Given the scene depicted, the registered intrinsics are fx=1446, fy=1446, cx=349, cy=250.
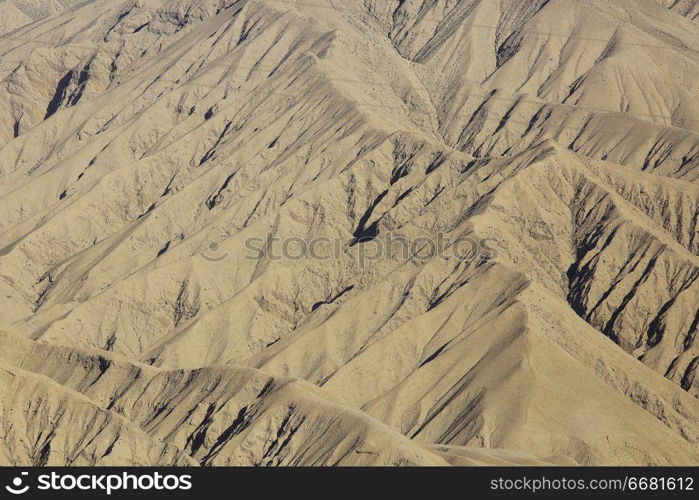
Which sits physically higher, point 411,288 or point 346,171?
point 346,171

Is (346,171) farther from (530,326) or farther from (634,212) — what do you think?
(530,326)

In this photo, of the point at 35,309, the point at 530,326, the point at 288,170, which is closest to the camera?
the point at 530,326

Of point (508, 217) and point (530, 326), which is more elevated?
point (508, 217)
